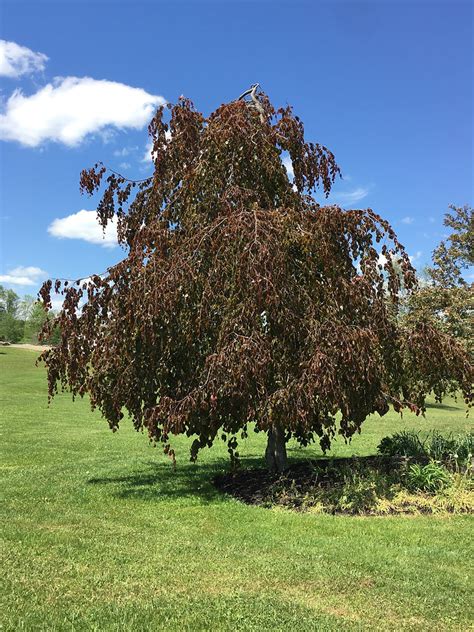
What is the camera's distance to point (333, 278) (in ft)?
23.4

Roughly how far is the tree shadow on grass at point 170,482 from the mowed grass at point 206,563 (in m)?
0.05

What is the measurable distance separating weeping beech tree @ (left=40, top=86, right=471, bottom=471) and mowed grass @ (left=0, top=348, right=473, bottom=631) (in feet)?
3.74

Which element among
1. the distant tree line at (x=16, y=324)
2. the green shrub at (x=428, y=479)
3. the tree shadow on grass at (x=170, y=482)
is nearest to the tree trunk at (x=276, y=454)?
the tree shadow on grass at (x=170, y=482)

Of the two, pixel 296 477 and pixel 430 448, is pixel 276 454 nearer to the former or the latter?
pixel 296 477

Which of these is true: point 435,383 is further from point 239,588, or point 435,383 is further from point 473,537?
point 239,588

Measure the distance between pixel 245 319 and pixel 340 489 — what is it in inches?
104

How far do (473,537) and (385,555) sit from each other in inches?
46.6

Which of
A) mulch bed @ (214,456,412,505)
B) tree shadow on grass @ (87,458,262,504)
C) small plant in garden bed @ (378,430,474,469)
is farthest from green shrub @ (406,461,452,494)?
tree shadow on grass @ (87,458,262,504)

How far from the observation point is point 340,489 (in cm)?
736

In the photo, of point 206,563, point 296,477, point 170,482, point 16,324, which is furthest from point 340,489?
point 16,324

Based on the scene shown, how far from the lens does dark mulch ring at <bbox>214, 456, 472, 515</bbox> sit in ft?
22.3

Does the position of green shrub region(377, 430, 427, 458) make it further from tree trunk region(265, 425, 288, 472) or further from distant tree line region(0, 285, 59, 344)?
distant tree line region(0, 285, 59, 344)

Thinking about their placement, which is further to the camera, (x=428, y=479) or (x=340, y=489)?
(x=340, y=489)

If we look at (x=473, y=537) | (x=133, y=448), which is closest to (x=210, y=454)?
(x=133, y=448)
